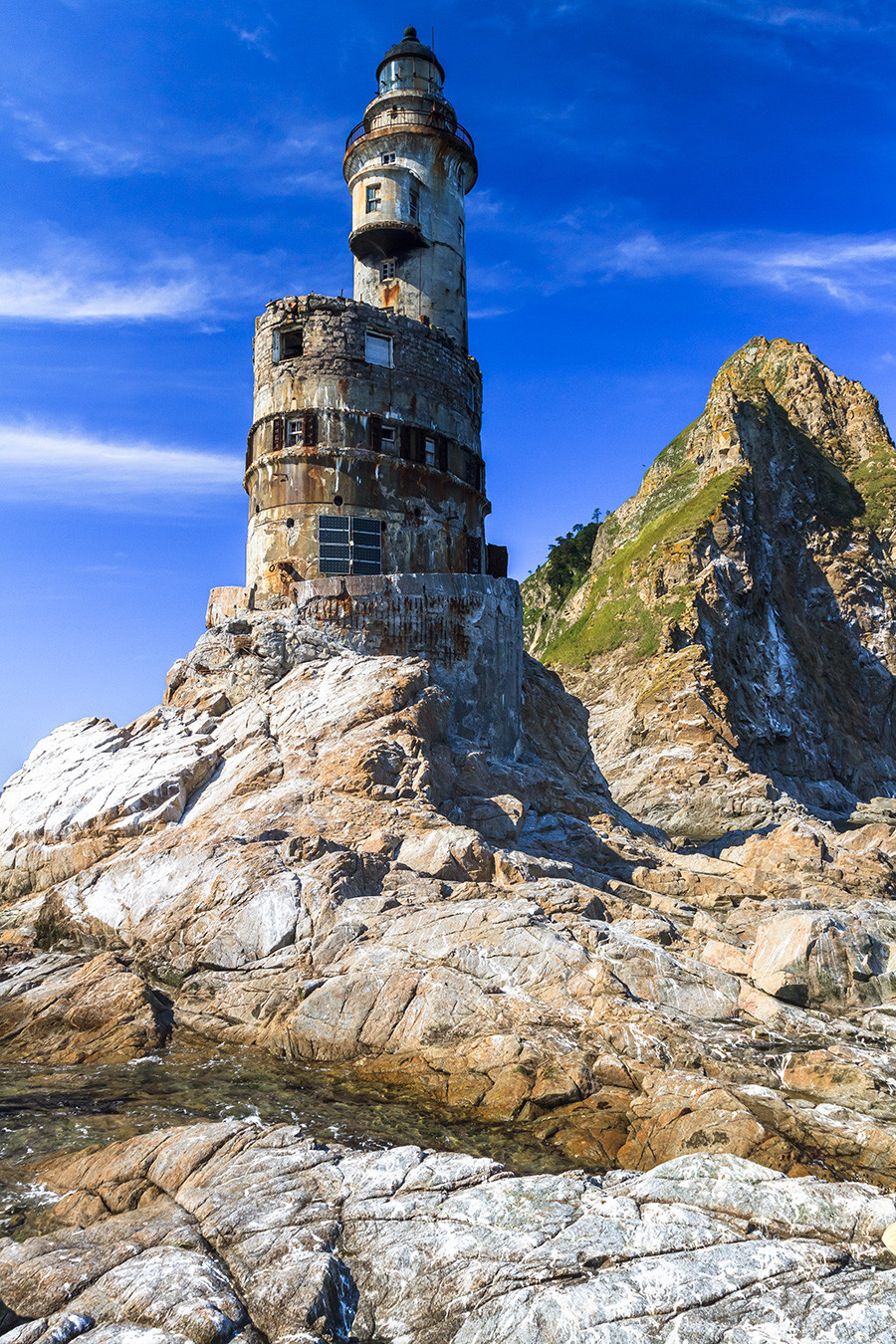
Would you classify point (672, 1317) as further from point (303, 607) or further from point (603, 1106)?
point (303, 607)

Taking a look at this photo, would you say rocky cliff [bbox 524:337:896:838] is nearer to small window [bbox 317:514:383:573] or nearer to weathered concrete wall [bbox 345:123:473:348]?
small window [bbox 317:514:383:573]

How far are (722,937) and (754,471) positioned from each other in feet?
208

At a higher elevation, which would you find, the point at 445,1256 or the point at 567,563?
the point at 567,563

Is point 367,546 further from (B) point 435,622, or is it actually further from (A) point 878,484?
(A) point 878,484

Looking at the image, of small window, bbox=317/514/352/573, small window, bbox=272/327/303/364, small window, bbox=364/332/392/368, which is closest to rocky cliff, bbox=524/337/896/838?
small window, bbox=317/514/352/573

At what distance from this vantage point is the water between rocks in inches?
474

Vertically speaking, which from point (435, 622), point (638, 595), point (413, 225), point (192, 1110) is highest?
point (413, 225)

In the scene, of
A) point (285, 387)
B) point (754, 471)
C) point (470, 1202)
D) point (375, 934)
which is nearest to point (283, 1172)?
point (470, 1202)

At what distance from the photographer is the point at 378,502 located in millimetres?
31797

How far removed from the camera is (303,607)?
28531 mm

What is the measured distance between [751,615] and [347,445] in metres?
45.7

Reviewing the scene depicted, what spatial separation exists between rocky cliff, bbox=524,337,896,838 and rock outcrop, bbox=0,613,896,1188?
92.4 ft

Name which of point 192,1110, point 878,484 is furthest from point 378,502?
point 878,484

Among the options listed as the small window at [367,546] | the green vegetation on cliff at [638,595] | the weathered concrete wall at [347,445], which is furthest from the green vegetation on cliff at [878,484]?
the small window at [367,546]
